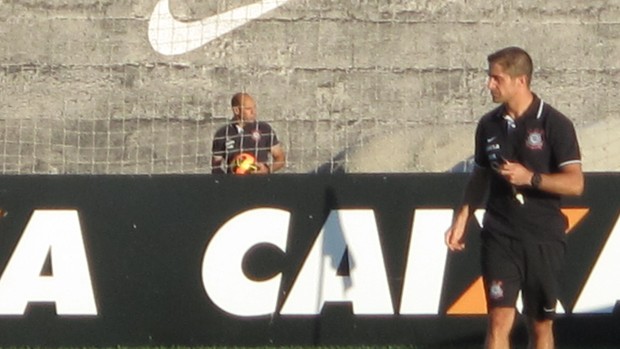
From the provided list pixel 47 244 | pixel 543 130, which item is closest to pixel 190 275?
pixel 47 244

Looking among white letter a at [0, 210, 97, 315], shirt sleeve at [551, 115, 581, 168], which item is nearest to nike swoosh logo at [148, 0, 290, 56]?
white letter a at [0, 210, 97, 315]

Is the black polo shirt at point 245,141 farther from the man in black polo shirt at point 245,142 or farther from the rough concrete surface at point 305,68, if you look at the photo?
the rough concrete surface at point 305,68

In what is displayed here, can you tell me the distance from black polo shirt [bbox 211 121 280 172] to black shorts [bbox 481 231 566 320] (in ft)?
12.5

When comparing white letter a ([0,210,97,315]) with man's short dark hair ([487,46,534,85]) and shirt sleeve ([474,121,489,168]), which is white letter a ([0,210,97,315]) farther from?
man's short dark hair ([487,46,534,85])

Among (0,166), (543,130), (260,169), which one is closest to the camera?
(543,130)

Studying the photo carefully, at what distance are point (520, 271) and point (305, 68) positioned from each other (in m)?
7.17

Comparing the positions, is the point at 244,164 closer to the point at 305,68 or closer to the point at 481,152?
the point at 481,152

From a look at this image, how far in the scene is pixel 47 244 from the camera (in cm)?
931

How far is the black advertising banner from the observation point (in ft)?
30.6

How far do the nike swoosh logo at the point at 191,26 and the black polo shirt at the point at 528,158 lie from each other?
7.24 meters

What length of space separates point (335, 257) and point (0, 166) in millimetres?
5201

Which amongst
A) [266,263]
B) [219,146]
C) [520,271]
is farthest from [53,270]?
[520,271]

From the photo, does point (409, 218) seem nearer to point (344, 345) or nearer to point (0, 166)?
point (344, 345)

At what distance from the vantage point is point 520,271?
7520 millimetres
